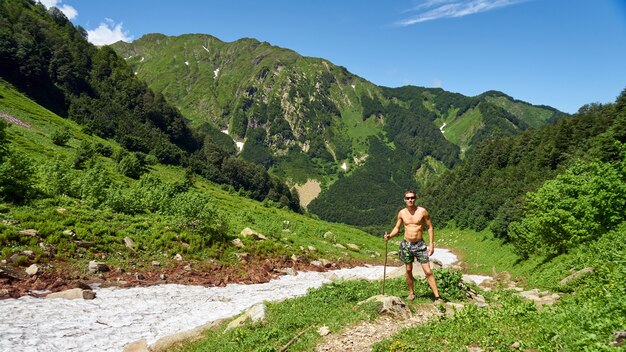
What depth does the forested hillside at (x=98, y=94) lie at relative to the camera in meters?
105

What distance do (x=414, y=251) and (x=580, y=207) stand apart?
65.0ft

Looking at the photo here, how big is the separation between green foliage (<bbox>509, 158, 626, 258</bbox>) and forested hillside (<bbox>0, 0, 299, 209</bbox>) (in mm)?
82468

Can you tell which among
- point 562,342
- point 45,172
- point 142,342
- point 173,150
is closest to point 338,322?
point 562,342

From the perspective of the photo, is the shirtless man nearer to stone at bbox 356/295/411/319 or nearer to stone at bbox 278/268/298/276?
stone at bbox 356/295/411/319

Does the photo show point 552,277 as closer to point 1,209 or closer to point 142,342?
point 142,342

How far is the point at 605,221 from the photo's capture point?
24984 millimetres

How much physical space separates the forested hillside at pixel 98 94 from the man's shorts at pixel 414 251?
8350 centimetres

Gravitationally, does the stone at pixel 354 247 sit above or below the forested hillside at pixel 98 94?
below

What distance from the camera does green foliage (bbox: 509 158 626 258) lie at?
24.6 meters

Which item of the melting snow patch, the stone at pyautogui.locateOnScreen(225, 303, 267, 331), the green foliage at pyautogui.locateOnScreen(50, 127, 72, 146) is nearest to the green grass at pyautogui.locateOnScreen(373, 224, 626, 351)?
the stone at pyautogui.locateOnScreen(225, 303, 267, 331)

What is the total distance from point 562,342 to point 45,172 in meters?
41.7

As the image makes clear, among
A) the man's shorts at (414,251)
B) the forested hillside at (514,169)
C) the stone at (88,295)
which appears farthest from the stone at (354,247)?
the man's shorts at (414,251)

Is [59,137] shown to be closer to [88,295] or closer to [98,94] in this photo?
[88,295]

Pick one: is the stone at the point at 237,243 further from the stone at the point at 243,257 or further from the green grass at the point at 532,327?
the green grass at the point at 532,327
